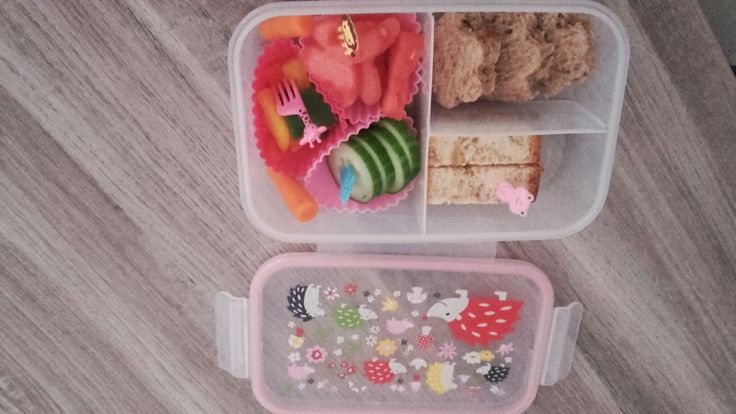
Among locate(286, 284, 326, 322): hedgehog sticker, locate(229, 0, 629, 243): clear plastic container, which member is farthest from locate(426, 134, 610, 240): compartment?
locate(286, 284, 326, 322): hedgehog sticker

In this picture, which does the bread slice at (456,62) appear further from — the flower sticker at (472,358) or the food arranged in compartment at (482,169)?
the flower sticker at (472,358)

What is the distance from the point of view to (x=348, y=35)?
69 centimetres

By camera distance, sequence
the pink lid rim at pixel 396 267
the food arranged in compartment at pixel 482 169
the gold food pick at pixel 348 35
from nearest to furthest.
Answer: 1. the gold food pick at pixel 348 35
2. the food arranged in compartment at pixel 482 169
3. the pink lid rim at pixel 396 267

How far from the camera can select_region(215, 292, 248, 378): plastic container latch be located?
3.10ft

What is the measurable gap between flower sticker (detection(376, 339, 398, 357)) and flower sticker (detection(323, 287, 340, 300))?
0.33ft

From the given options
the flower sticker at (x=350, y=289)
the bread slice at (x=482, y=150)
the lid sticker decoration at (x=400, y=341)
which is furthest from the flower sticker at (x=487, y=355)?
the bread slice at (x=482, y=150)

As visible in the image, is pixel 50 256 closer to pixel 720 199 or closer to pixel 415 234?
pixel 415 234

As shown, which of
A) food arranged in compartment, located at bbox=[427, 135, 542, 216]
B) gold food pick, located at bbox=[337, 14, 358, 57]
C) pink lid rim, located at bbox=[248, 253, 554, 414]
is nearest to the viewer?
gold food pick, located at bbox=[337, 14, 358, 57]

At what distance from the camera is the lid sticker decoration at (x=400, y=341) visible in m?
0.95

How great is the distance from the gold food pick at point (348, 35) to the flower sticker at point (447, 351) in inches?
18.6

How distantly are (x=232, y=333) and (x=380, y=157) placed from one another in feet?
1.24

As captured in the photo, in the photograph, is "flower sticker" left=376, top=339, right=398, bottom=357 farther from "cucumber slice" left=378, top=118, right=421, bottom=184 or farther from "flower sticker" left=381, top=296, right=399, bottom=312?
"cucumber slice" left=378, top=118, right=421, bottom=184

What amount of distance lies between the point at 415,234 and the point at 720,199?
419 millimetres

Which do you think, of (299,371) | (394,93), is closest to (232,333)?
(299,371)
